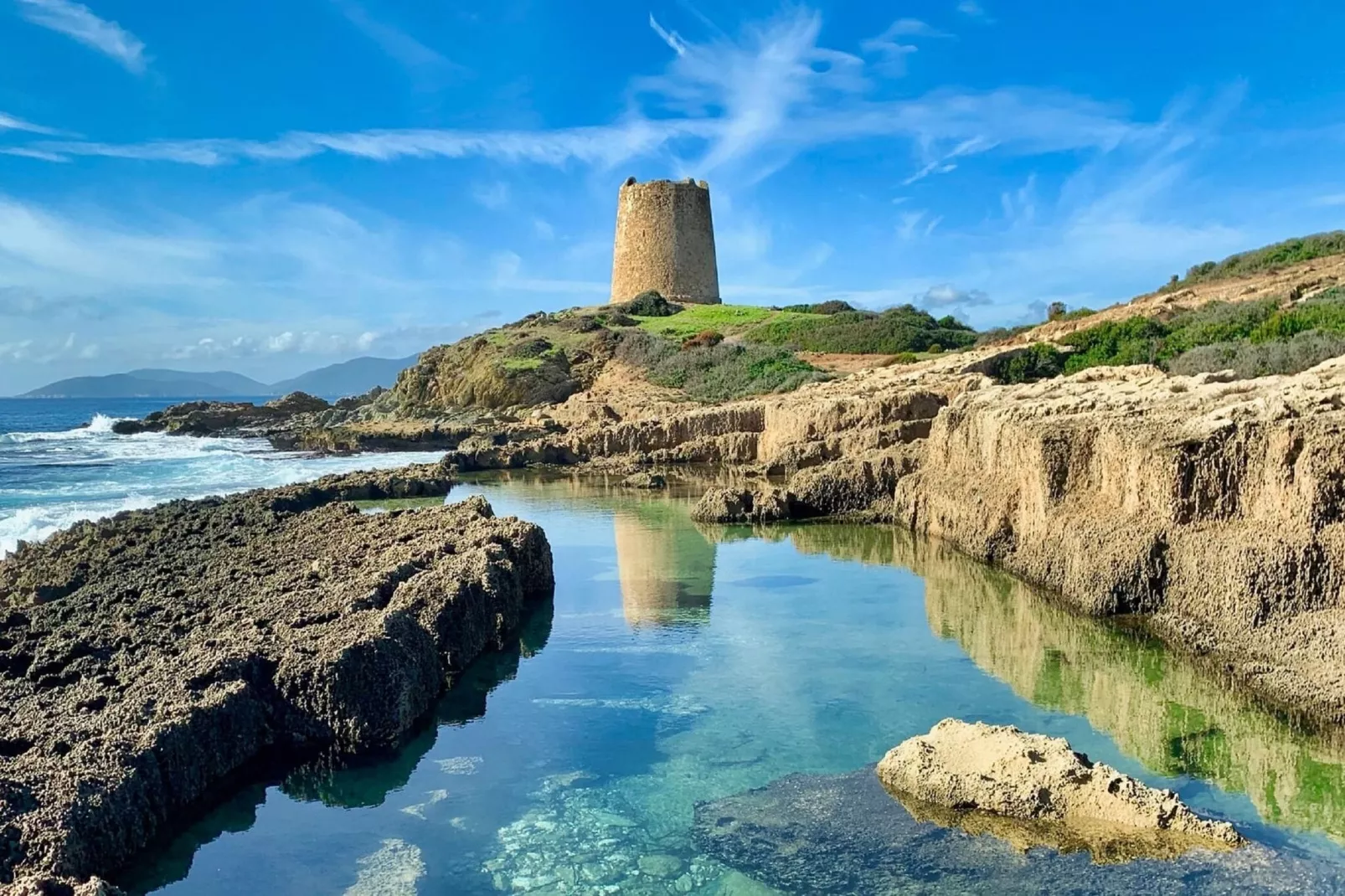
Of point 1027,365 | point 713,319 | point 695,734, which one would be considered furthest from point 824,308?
point 695,734

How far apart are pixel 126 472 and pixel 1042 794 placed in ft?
106

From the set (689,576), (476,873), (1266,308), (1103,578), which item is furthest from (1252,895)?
(1266,308)

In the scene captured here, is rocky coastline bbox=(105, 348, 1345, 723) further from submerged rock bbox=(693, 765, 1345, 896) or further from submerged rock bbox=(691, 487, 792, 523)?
submerged rock bbox=(693, 765, 1345, 896)

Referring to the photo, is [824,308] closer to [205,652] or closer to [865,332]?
[865,332]

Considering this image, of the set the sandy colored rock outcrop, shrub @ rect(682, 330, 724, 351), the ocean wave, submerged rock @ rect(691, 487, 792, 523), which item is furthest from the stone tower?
the sandy colored rock outcrop

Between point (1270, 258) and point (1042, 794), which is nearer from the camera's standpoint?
point (1042, 794)

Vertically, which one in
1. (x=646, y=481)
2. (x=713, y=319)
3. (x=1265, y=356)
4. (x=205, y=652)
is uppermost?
(x=713, y=319)

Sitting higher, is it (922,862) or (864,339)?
(864,339)

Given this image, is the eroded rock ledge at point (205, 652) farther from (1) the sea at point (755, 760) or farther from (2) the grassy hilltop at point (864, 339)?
(2) the grassy hilltop at point (864, 339)

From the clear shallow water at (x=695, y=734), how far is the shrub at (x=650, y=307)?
136 ft

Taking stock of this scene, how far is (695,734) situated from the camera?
9.11 metres

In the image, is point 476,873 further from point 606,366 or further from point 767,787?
point 606,366

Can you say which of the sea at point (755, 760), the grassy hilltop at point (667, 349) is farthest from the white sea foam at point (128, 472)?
the sea at point (755, 760)

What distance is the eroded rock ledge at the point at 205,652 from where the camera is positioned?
22.2 feet
